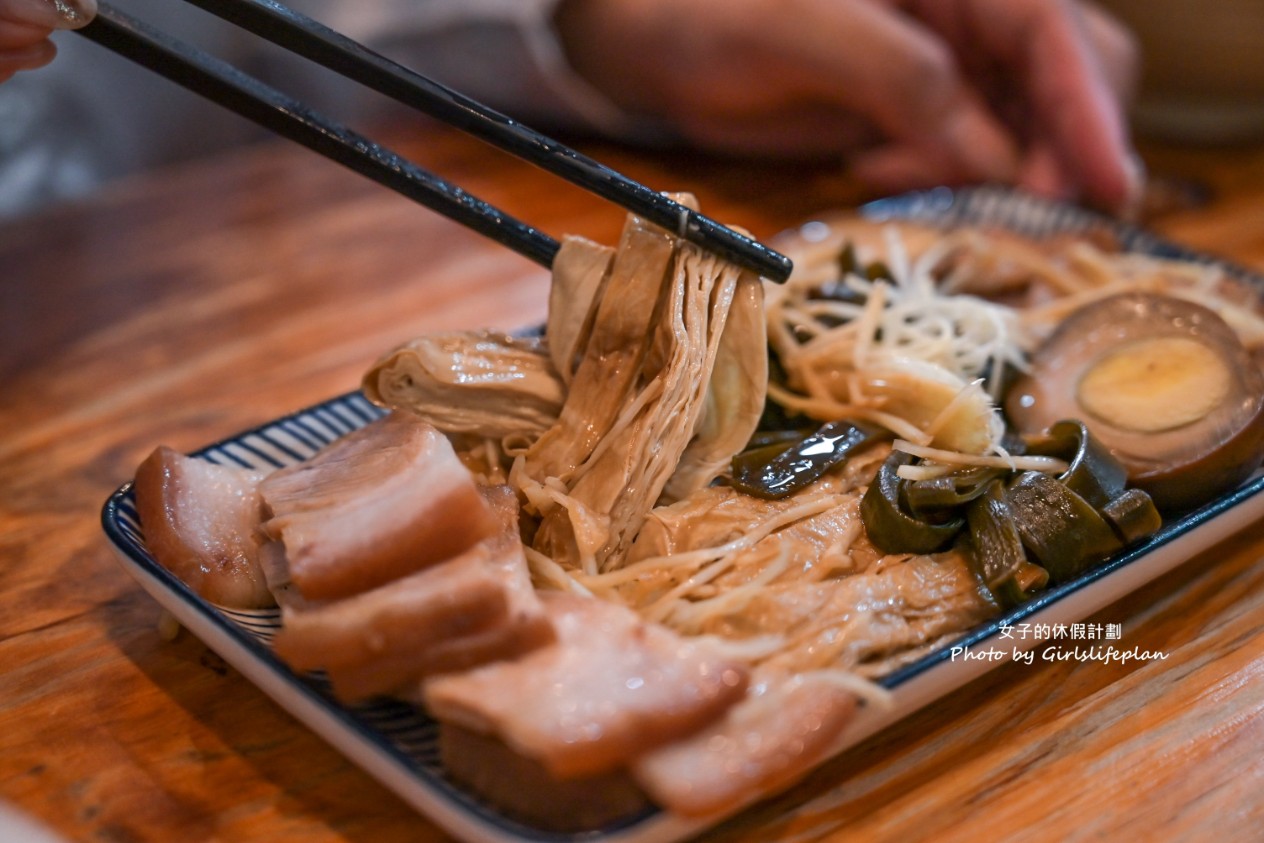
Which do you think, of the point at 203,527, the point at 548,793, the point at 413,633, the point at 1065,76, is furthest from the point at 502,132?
the point at 1065,76

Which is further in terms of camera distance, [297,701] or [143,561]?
[143,561]

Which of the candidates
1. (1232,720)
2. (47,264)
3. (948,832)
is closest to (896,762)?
(948,832)

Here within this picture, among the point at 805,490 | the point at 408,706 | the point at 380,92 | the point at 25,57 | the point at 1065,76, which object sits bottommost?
the point at 408,706

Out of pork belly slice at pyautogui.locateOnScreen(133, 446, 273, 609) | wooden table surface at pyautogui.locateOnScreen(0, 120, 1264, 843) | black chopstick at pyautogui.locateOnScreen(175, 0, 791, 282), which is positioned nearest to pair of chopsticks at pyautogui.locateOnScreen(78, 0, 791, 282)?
black chopstick at pyautogui.locateOnScreen(175, 0, 791, 282)

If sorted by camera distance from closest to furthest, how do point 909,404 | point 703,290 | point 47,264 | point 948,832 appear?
point 948,832 → point 703,290 → point 909,404 → point 47,264

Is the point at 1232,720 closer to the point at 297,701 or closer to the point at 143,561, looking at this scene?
the point at 297,701

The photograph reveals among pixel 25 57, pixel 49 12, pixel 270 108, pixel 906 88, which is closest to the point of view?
pixel 49 12

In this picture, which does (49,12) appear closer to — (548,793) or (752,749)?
(548,793)

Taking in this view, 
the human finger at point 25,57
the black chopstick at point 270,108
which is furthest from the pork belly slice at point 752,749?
the human finger at point 25,57
